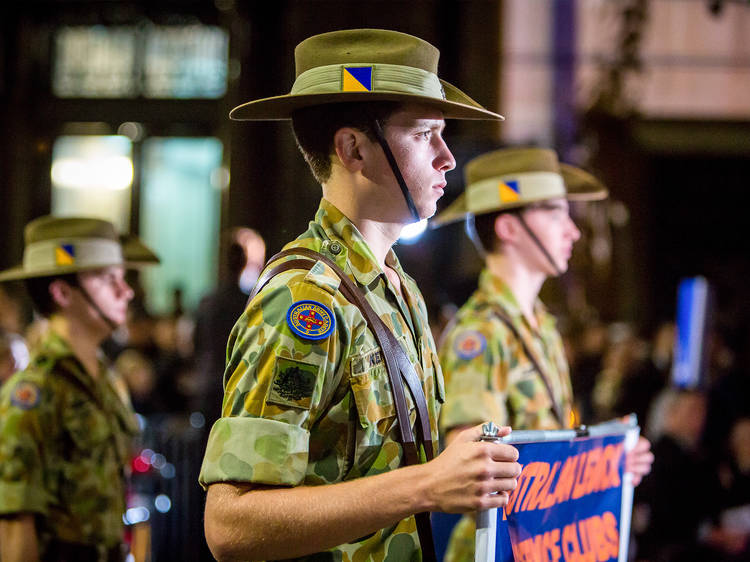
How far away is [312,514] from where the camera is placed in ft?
6.02

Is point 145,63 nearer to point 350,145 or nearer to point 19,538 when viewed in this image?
point 19,538

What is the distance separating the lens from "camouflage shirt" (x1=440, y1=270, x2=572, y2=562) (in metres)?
3.43

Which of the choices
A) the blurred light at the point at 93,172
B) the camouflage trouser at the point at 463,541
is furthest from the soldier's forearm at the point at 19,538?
the blurred light at the point at 93,172

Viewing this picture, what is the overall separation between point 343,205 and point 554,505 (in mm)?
959

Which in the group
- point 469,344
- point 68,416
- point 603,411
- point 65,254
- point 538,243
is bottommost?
point 603,411

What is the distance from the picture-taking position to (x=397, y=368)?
2.08 metres

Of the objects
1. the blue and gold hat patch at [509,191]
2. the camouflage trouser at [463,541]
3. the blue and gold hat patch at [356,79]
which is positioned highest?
the blue and gold hat patch at [356,79]

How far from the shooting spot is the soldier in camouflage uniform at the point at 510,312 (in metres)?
3.48

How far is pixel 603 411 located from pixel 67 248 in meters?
4.92

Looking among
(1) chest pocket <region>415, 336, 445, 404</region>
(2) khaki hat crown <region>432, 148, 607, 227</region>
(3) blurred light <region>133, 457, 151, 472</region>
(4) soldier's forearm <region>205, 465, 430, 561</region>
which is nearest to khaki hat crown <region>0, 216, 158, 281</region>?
(2) khaki hat crown <region>432, 148, 607, 227</region>

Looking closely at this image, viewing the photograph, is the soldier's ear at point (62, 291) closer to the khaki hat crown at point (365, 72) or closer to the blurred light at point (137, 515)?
the blurred light at point (137, 515)

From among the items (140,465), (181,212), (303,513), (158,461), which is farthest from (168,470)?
(181,212)

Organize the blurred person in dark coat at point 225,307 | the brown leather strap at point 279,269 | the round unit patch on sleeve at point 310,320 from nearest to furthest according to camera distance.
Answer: the round unit patch on sleeve at point 310,320, the brown leather strap at point 279,269, the blurred person in dark coat at point 225,307

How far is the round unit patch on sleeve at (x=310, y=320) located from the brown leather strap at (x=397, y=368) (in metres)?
0.11
